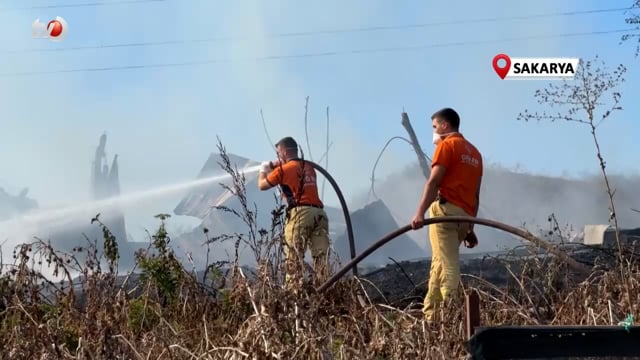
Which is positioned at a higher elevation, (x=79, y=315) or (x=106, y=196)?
(x=106, y=196)

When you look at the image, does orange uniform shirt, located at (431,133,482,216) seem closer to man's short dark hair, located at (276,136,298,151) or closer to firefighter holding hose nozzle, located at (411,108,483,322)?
firefighter holding hose nozzle, located at (411,108,483,322)

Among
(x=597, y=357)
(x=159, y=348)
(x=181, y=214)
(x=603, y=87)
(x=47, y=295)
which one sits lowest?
(x=597, y=357)

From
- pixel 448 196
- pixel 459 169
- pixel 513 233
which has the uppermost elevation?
pixel 459 169

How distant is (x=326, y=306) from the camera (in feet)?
15.6

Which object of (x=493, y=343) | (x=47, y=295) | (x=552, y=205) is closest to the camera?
(x=493, y=343)

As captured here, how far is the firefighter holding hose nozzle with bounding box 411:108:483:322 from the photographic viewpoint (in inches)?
225

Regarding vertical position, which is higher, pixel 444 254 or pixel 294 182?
pixel 294 182

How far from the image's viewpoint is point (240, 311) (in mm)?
4719

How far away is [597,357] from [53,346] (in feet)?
8.79

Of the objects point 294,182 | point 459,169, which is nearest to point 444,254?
point 459,169

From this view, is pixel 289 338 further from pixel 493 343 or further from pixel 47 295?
pixel 47 295

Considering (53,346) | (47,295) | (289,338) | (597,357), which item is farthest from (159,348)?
(597,357)

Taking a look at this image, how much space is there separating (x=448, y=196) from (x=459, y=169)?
0.67ft

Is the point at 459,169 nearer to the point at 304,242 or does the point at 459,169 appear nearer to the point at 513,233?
the point at 513,233
